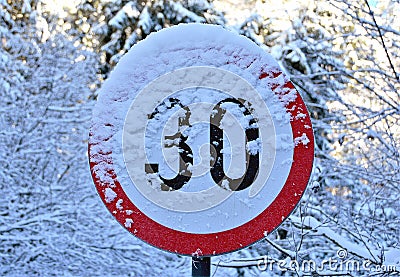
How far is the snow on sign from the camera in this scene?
126 cm

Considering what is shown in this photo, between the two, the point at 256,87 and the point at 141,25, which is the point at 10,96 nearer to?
the point at 141,25

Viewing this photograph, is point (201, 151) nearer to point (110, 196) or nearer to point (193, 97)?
point (193, 97)

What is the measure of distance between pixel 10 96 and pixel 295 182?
581 centimetres

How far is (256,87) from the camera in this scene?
131cm

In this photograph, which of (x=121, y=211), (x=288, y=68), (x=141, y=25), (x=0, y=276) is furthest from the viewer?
(x=141, y=25)

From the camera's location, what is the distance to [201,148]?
49.9 inches

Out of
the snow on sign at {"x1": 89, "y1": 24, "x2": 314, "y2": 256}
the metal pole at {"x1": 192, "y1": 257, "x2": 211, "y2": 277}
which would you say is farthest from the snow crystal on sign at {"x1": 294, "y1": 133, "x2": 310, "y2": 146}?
the metal pole at {"x1": 192, "y1": 257, "x2": 211, "y2": 277}

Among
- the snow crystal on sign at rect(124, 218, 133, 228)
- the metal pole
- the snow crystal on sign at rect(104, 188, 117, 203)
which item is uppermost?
the snow crystal on sign at rect(104, 188, 117, 203)

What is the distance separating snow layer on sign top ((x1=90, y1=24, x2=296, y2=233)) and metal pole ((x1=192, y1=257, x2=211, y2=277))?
9cm

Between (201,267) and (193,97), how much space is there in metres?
0.42

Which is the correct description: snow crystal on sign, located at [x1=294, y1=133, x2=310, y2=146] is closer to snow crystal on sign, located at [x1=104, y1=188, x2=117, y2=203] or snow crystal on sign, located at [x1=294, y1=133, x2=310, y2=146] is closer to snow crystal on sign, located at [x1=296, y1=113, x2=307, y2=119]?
snow crystal on sign, located at [x1=296, y1=113, x2=307, y2=119]

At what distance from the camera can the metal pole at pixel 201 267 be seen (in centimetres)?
128

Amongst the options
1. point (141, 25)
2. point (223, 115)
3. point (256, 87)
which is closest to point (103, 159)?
point (223, 115)

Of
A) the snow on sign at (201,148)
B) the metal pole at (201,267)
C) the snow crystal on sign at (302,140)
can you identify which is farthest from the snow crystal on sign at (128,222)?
the snow crystal on sign at (302,140)
